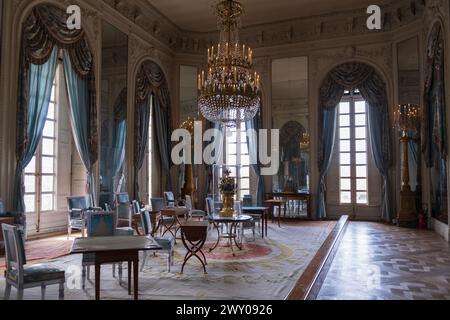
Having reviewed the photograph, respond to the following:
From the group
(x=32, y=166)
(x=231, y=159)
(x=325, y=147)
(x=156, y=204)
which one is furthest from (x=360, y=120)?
(x=32, y=166)

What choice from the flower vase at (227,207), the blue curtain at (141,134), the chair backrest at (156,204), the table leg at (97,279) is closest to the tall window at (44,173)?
the blue curtain at (141,134)

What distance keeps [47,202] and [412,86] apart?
340 inches

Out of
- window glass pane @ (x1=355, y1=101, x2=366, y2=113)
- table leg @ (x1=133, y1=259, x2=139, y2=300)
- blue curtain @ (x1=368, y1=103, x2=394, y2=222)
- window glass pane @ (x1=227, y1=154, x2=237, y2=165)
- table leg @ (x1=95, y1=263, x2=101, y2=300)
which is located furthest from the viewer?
window glass pane @ (x1=227, y1=154, x2=237, y2=165)

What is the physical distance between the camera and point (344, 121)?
34.3 ft

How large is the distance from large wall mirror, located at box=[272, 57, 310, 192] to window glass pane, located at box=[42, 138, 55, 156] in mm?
5697

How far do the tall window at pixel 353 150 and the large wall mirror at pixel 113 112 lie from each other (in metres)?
5.75

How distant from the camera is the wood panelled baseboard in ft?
11.6

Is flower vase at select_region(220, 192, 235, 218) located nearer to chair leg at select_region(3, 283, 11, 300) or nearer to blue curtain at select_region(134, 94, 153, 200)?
blue curtain at select_region(134, 94, 153, 200)

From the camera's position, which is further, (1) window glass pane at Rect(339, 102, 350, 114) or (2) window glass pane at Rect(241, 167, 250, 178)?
(2) window glass pane at Rect(241, 167, 250, 178)

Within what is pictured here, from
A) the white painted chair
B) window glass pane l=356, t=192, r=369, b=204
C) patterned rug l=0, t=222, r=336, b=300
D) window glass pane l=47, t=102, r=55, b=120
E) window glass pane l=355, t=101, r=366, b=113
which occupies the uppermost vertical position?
window glass pane l=355, t=101, r=366, b=113

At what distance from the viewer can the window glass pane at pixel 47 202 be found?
768 centimetres

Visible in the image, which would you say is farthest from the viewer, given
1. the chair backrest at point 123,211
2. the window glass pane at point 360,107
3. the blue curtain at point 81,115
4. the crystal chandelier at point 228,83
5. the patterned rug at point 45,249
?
the window glass pane at point 360,107

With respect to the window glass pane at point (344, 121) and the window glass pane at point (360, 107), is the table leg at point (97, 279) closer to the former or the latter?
the window glass pane at point (344, 121)

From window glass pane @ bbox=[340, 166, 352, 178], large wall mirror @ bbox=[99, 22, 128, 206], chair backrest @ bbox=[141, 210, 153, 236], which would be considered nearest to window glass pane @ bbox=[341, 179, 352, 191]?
window glass pane @ bbox=[340, 166, 352, 178]
